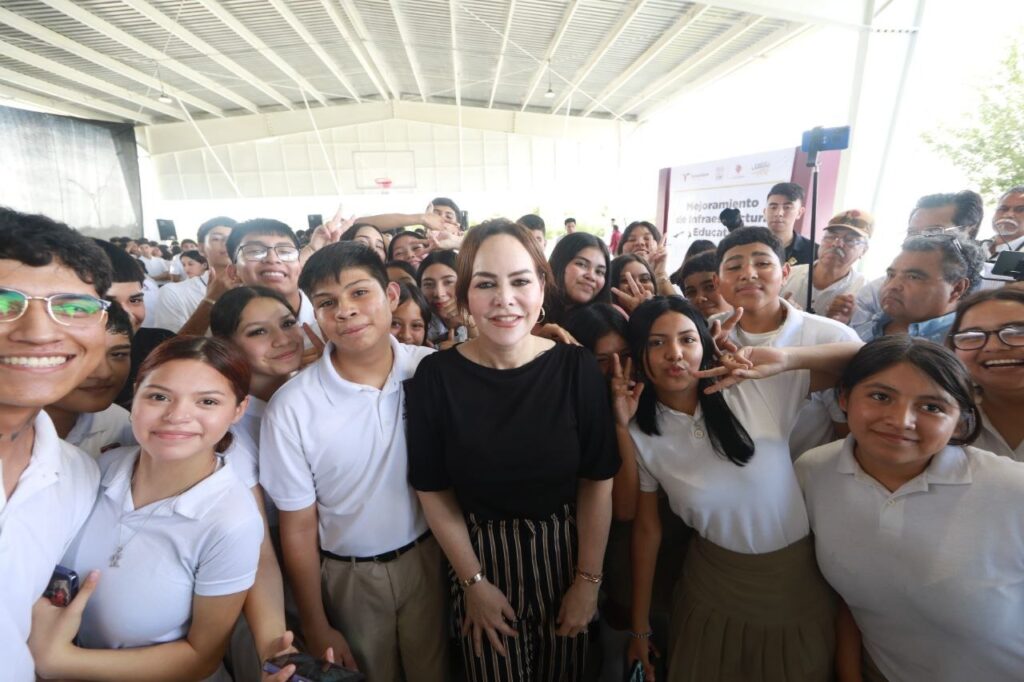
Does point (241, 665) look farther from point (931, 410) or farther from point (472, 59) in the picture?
point (472, 59)

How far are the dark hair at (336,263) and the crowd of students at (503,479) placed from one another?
14mm

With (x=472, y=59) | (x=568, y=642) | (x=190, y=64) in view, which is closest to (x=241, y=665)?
(x=568, y=642)

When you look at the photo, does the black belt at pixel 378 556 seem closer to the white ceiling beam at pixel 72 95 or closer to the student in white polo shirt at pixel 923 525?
the student in white polo shirt at pixel 923 525

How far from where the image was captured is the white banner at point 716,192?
5.16 m

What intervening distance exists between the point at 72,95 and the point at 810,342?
1791 centimetres

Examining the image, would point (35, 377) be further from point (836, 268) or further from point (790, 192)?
point (790, 192)

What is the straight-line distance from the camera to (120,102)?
46.3ft

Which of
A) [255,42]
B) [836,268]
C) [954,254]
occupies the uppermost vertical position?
[255,42]

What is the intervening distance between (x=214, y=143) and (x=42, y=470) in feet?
62.3

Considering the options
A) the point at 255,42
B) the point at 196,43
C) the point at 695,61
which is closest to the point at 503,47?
the point at 695,61

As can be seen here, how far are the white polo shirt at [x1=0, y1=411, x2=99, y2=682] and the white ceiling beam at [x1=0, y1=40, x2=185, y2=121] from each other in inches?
531

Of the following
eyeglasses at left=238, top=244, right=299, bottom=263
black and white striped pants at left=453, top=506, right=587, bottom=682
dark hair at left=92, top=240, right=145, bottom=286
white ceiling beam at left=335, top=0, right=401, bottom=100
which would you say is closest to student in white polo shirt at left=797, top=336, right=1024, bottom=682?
A: black and white striped pants at left=453, top=506, right=587, bottom=682

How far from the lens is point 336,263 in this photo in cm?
154

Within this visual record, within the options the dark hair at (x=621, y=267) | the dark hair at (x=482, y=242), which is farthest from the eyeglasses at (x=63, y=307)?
the dark hair at (x=621, y=267)
